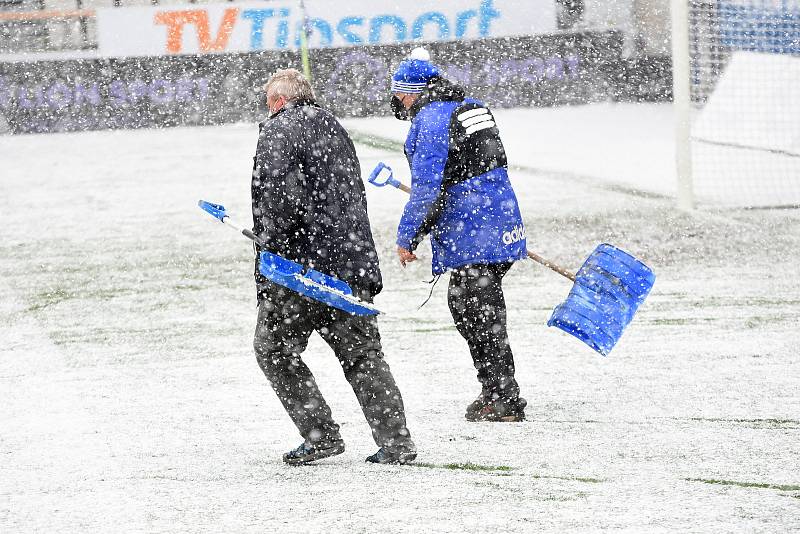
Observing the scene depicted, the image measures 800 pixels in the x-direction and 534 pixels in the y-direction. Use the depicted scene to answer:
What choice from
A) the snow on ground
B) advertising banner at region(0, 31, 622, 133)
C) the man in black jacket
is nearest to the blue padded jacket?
the man in black jacket

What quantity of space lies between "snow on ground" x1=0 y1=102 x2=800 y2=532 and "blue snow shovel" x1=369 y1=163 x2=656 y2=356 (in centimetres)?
42

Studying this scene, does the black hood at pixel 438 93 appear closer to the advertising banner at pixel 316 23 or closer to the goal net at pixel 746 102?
the goal net at pixel 746 102

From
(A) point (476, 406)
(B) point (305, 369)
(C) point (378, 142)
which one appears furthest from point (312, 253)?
(C) point (378, 142)

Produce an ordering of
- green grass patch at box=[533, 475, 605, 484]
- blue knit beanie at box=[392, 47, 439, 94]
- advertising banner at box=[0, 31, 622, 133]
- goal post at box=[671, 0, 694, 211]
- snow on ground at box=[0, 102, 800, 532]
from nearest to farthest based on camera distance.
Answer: snow on ground at box=[0, 102, 800, 532]
green grass patch at box=[533, 475, 605, 484]
blue knit beanie at box=[392, 47, 439, 94]
goal post at box=[671, 0, 694, 211]
advertising banner at box=[0, 31, 622, 133]

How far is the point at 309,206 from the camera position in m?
4.98

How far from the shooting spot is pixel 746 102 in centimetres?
1373

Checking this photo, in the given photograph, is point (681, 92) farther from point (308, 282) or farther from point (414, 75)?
point (308, 282)

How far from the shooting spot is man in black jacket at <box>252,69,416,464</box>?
4.96 metres

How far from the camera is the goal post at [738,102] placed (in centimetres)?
1242

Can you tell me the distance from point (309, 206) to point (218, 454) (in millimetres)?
1238

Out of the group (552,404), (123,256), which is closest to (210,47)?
(123,256)

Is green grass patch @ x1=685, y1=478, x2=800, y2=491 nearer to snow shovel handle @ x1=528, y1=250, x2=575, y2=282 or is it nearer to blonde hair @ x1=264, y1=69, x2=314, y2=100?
snow shovel handle @ x1=528, y1=250, x2=575, y2=282

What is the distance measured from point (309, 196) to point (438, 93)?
996mm

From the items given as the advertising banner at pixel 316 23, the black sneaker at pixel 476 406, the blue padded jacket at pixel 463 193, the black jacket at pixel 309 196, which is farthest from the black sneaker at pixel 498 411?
the advertising banner at pixel 316 23
